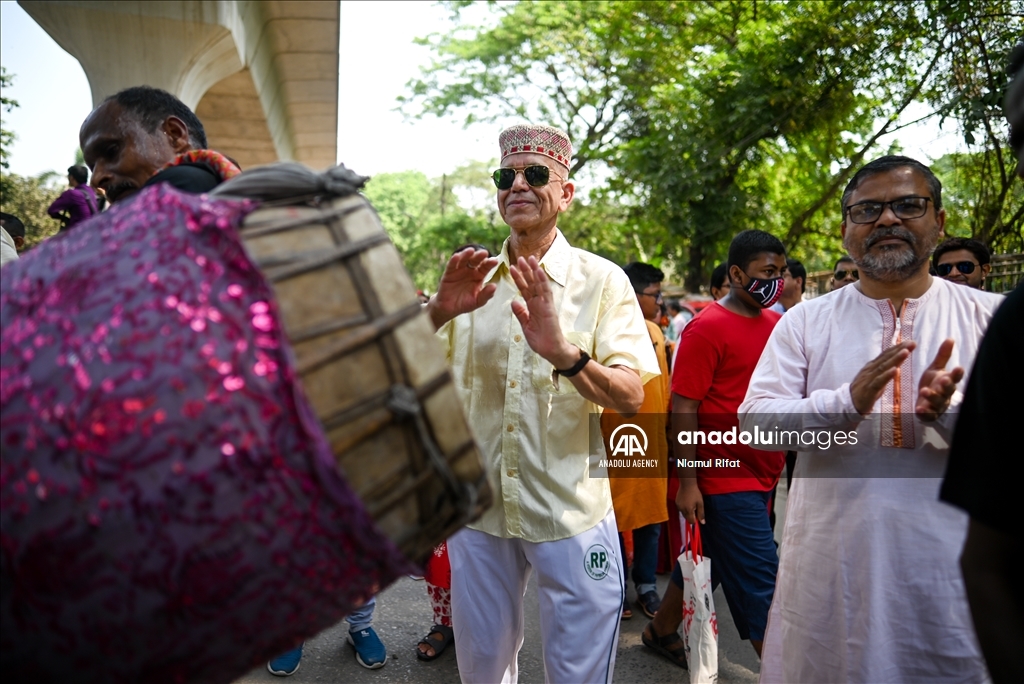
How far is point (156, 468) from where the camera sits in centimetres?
87

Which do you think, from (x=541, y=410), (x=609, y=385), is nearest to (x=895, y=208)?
(x=609, y=385)

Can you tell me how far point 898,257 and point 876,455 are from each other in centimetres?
62

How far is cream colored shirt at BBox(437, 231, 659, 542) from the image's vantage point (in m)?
2.58

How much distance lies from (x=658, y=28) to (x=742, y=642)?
13.6 metres

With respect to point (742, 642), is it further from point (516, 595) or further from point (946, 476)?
point (946, 476)

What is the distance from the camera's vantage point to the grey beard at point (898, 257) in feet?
8.13

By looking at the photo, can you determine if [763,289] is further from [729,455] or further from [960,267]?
[960,267]

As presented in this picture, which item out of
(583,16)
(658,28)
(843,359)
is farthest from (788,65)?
(843,359)

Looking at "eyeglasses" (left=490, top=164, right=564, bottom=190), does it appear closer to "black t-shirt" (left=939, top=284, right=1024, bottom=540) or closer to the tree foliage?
"black t-shirt" (left=939, top=284, right=1024, bottom=540)

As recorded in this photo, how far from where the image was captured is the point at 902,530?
7.54ft

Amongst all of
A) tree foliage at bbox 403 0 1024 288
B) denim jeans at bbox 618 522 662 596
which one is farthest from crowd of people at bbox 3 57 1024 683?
tree foliage at bbox 403 0 1024 288

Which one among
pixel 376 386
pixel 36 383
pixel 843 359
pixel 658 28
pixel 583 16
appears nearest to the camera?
pixel 36 383

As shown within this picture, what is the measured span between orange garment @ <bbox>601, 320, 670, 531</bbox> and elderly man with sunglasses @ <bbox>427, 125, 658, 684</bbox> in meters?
1.91

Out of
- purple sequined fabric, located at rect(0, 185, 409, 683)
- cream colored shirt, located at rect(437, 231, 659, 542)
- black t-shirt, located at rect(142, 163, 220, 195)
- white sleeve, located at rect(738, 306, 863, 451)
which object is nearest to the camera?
purple sequined fabric, located at rect(0, 185, 409, 683)
